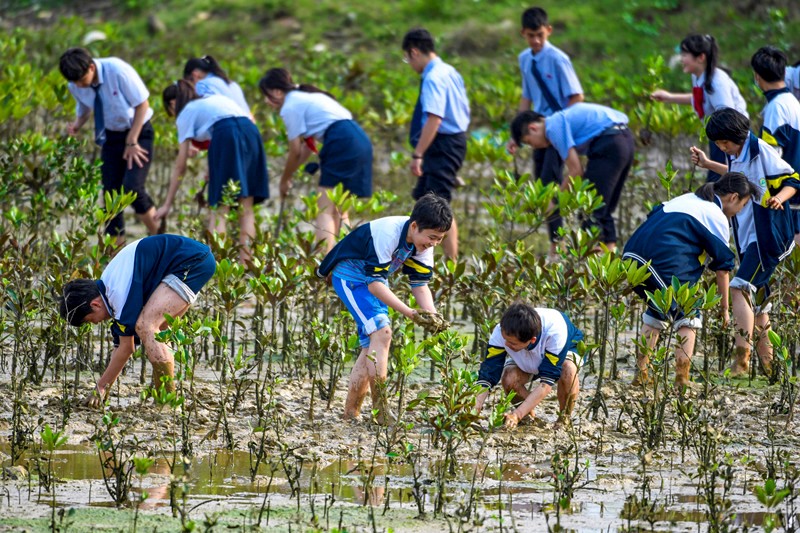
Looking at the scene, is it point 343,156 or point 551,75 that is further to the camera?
point 551,75

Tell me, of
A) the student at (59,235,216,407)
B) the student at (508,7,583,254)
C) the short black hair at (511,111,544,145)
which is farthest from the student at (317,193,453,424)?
the student at (508,7,583,254)

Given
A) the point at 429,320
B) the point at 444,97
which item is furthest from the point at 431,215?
the point at 444,97

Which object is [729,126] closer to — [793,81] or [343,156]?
[793,81]

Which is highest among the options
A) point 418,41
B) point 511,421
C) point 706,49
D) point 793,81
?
point 418,41

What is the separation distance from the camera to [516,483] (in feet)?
18.1

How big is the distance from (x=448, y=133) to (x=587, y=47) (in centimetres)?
864

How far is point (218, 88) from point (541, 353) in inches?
163

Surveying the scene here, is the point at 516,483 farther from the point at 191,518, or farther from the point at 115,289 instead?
the point at 115,289

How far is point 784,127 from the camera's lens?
24.7 feet

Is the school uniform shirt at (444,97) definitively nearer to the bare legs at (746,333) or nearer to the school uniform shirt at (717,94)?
the school uniform shirt at (717,94)

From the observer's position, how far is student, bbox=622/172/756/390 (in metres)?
6.82

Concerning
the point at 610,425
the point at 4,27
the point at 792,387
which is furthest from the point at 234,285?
the point at 4,27

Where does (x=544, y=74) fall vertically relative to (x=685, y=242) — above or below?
above

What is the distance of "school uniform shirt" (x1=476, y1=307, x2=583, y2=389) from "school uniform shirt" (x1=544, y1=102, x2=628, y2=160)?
267 cm
